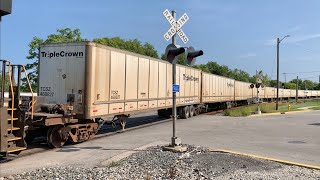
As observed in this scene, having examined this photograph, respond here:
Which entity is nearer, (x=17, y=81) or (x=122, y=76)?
(x=17, y=81)

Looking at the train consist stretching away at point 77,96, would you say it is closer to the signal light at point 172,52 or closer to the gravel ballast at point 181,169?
the gravel ballast at point 181,169

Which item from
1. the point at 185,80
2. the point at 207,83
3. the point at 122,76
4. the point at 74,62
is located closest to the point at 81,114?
the point at 74,62

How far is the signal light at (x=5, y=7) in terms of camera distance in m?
5.33

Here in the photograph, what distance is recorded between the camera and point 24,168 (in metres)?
9.12

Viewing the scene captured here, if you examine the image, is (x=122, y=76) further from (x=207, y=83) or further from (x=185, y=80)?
(x=207, y=83)

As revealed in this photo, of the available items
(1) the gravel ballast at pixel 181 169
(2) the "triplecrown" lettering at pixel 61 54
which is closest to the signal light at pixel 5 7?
(1) the gravel ballast at pixel 181 169

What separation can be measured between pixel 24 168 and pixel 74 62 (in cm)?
556

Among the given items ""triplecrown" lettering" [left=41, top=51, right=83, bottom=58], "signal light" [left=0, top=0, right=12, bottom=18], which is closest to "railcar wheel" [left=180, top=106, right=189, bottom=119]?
""triplecrown" lettering" [left=41, top=51, right=83, bottom=58]

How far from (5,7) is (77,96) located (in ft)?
27.9

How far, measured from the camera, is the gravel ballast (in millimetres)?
8062

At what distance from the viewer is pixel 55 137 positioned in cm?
1268

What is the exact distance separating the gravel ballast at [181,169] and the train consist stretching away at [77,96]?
1666 millimetres

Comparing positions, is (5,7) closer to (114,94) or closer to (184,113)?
(114,94)

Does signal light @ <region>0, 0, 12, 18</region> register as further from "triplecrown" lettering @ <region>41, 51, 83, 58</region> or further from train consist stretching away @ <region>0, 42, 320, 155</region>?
"triplecrown" lettering @ <region>41, 51, 83, 58</region>
